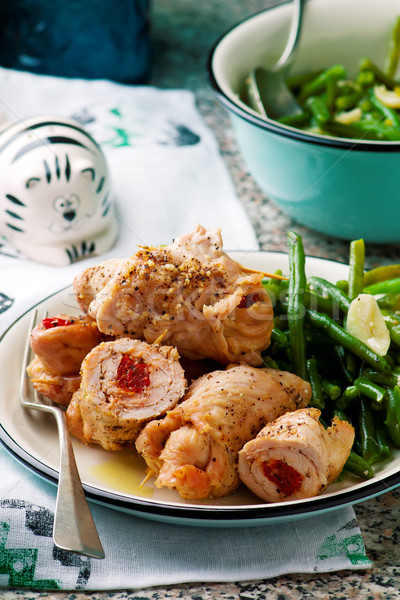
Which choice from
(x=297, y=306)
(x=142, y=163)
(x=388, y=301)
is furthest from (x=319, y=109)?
(x=297, y=306)

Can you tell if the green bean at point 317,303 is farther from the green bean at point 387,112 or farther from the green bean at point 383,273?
the green bean at point 387,112

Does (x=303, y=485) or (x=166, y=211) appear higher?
(x=303, y=485)

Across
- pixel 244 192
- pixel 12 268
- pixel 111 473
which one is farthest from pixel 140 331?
pixel 244 192

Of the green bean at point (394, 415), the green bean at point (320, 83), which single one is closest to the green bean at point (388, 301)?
the green bean at point (394, 415)

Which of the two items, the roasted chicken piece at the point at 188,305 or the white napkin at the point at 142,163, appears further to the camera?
the white napkin at the point at 142,163

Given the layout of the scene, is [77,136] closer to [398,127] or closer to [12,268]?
[12,268]

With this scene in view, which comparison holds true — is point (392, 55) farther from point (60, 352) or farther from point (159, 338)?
point (60, 352)

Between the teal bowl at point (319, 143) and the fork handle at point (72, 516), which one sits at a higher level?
the teal bowl at point (319, 143)
